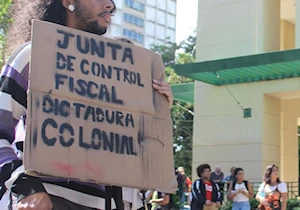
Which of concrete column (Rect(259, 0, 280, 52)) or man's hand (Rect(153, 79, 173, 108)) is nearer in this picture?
man's hand (Rect(153, 79, 173, 108))

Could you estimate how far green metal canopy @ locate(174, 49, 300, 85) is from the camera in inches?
612

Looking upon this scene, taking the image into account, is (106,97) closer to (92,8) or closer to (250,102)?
(92,8)

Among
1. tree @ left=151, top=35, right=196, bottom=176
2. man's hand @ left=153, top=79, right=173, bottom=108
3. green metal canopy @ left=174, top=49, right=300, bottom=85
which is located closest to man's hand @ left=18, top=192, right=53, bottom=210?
man's hand @ left=153, top=79, right=173, bottom=108

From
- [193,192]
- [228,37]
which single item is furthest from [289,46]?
[193,192]

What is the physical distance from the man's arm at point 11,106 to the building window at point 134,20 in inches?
3041

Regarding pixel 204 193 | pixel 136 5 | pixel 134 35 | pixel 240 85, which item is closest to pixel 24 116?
pixel 204 193

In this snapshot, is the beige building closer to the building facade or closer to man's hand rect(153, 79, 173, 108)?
man's hand rect(153, 79, 173, 108)

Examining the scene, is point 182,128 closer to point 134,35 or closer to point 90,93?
point 90,93

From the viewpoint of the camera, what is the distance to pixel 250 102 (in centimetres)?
1772

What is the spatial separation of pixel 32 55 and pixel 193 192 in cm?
954

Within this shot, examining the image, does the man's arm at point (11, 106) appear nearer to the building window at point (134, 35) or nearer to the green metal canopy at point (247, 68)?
the green metal canopy at point (247, 68)

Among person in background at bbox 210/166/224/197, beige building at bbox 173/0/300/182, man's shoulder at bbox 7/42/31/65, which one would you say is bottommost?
person in background at bbox 210/166/224/197

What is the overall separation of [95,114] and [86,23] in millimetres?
452

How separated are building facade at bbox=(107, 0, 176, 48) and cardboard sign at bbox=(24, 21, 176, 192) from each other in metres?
74.5
